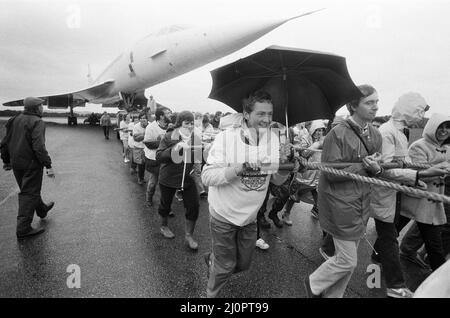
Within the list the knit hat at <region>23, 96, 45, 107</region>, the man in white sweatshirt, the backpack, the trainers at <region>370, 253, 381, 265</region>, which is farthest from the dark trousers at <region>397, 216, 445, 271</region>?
the backpack

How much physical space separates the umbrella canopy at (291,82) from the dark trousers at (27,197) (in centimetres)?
297

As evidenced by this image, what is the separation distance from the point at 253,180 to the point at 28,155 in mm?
3424

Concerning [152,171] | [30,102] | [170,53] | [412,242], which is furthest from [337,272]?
[170,53]

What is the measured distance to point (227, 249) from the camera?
7.06ft

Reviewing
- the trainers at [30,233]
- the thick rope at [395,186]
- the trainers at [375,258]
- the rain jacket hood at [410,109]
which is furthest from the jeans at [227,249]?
the trainers at [30,233]

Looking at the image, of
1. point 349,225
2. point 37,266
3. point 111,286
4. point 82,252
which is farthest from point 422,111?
point 37,266

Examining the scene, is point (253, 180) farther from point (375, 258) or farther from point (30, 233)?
point (30, 233)

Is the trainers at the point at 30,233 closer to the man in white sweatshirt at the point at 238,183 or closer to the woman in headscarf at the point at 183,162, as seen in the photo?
the woman in headscarf at the point at 183,162

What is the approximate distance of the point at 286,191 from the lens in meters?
4.26

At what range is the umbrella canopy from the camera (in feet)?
7.67

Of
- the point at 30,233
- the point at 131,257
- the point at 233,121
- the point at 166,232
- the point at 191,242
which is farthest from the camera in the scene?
the point at 166,232

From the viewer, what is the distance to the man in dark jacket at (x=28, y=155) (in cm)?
373

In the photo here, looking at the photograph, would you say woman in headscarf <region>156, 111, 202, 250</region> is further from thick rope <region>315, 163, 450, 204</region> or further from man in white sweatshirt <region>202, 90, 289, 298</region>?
thick rope <region>315, 163, 450, 204</region>
